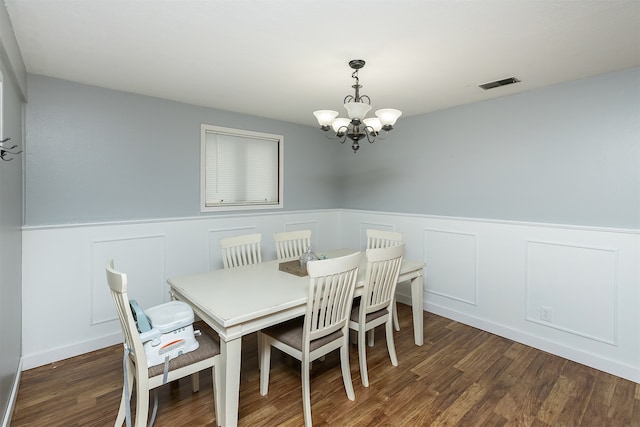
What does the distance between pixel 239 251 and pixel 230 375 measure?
1.35m

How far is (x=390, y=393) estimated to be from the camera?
2.14 meters

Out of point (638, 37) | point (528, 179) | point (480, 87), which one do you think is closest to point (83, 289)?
point (480, 87)

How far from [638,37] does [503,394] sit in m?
2.37

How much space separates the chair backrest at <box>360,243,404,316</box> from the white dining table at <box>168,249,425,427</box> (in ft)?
0.34

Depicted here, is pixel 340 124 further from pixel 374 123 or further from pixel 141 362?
pixel 141 362

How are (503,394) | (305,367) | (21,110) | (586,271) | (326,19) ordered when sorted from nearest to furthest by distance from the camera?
1. (326,19)
2. (305,367)
3. (503,394)
4. (21,110)
5. (586,271)

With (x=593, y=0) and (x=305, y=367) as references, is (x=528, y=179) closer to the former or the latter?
(x=593, y=0)

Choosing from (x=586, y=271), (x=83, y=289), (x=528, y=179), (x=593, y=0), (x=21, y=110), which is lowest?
(x=83, y=289)

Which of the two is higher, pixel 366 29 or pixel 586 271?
pixel 366 29

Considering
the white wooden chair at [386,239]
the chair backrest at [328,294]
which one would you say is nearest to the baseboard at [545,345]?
the white wooden chair at [386,239]

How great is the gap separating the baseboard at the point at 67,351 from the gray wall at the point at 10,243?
17 cm

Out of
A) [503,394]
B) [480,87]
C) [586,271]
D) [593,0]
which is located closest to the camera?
[593,0]

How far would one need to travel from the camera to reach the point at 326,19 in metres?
1.66

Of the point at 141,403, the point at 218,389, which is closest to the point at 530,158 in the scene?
the point at 218,389
